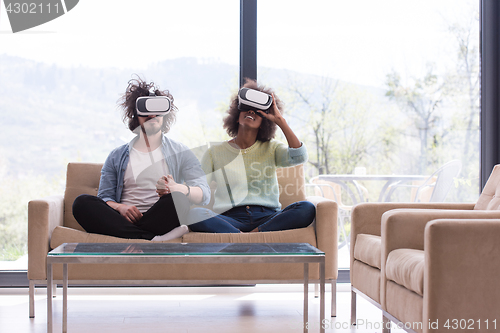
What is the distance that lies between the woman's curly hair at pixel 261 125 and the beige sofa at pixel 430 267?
1005 millimetres

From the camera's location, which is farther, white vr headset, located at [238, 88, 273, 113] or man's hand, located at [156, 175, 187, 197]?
white vr headset, located at [238, 88, 273, 113]

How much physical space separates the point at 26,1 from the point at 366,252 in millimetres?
2636

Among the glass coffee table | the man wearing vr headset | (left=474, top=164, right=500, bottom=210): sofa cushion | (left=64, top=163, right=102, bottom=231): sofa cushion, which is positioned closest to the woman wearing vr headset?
the man wearing vr headset

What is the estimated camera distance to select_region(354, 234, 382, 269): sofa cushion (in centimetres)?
188

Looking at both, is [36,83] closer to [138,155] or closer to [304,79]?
[138,155]

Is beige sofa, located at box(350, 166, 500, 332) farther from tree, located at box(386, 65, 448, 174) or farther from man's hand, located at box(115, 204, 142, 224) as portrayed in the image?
tree, located at box(386, 65, 448, 174)

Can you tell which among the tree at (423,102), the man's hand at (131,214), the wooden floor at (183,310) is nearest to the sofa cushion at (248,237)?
the man's hand at (131,214)

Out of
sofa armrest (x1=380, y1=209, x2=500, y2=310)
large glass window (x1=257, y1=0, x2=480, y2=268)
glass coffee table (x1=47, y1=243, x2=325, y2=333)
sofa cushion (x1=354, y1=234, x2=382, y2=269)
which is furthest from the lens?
large glass window (x1=257, y1=0, x2=480, y2=268)

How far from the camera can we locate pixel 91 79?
9.75ft

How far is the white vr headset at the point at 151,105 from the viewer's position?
8.20 feet

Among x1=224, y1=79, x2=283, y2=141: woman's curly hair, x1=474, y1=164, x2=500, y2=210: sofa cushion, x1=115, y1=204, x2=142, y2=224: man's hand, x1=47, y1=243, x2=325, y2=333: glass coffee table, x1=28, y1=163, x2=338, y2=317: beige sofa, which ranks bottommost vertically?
x1=28, y1=163, x2=338, y2=317: beige sofa

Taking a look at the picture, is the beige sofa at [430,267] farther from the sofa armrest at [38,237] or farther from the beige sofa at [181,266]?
the sofa armrest at [38,237]

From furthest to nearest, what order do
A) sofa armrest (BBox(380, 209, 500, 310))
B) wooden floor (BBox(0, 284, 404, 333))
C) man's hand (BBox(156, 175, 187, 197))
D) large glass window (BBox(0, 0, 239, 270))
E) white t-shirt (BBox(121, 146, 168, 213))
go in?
large glass window (BBox(0, 0, 239, 270)) < white t-shirt (BBox(121, 146, 168, 213)) < man's hand (BBox(156, 175, 187, 197)) < wooden floor (BBox(0, 284, 404, 333)) < sofa armrest (BBox(380, 209, 500, 310))

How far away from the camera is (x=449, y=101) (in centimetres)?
317
